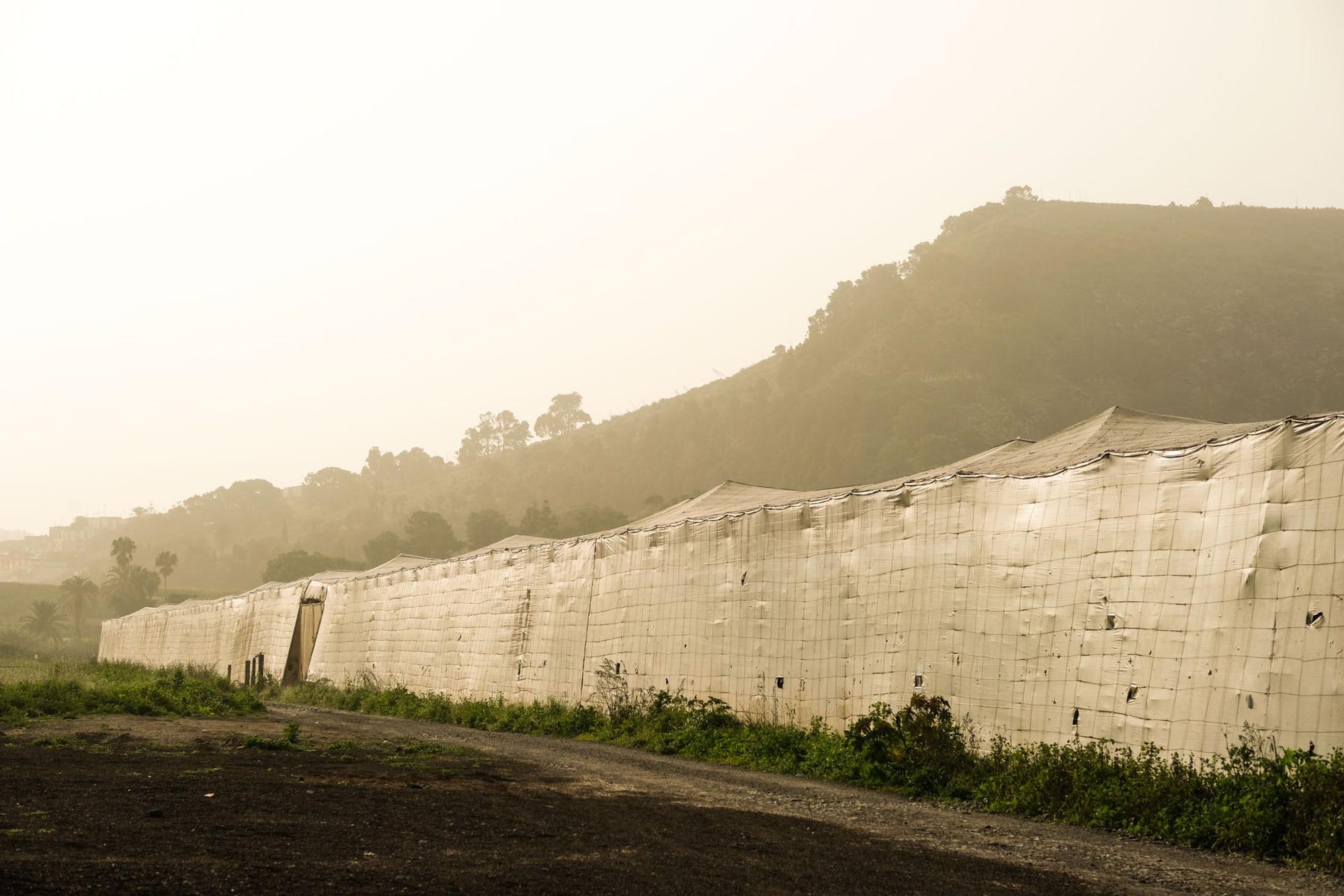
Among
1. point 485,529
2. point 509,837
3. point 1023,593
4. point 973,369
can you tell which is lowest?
point 485,529

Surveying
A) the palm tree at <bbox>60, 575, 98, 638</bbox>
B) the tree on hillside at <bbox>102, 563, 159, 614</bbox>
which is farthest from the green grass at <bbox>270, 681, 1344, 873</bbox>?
the palm tree at <bbox>60, 575, 98, 638</bbox>

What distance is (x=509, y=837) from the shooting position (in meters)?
6.68

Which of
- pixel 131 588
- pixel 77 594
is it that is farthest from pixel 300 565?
pixel 77 594

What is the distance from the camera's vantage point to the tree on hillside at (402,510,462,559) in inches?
3095

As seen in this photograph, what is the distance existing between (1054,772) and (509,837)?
4513mm

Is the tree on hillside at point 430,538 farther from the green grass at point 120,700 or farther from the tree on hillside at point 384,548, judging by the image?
the green grass at point 120,700

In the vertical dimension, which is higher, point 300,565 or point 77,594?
point 300,565

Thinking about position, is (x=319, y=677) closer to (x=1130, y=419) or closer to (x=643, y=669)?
(x=643, y=669)

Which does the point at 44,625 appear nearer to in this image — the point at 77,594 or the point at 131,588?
the point at 77,594

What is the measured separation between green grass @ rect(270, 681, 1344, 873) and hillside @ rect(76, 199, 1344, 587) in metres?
62.8

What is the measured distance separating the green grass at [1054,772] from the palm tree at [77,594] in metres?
92.6

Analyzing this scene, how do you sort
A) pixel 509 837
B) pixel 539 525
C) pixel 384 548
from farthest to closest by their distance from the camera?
pixel 384 548 → pixel 539 525 → pixel 509 837

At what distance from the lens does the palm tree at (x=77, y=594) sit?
92.1 metres

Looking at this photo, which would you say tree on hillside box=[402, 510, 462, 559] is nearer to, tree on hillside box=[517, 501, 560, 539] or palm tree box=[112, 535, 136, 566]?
tree on hillside box=[517, 501, 560, 539]
